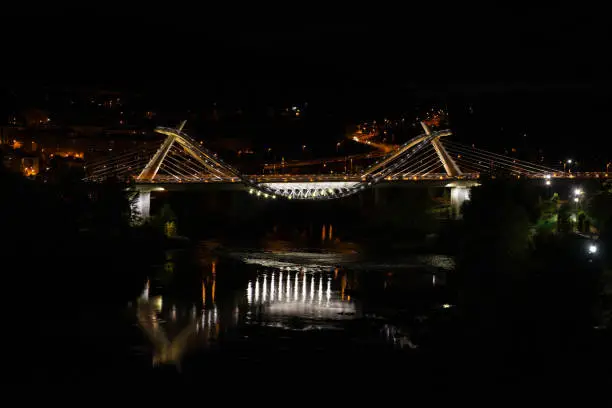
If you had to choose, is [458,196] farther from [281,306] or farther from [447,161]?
[281,306]

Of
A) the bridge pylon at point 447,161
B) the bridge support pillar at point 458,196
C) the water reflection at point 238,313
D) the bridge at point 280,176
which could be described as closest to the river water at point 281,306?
the water reflection at point 238,313

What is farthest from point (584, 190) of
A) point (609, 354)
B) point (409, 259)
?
point (609, 354)

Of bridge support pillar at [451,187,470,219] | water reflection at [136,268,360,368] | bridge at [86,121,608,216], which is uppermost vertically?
bridge at [86,121,608,216]

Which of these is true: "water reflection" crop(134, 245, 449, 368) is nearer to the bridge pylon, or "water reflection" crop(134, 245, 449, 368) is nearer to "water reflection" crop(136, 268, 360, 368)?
"water reflection" crop(136, 268, 360, 368)

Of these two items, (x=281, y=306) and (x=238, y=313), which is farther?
(x=281, y=306)

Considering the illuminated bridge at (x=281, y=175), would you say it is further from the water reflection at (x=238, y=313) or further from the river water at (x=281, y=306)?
the water reflection at (x=238, y=313)

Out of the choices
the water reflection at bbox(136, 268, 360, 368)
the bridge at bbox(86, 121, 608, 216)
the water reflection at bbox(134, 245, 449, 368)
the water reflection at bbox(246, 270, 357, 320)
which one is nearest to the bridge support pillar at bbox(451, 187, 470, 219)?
the bridge at bbox(86, 121, 608, 216)

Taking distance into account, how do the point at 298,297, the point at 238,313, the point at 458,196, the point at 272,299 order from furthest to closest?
the point at 458,196, the point at 298,297, the point at 272,299, the point at 238,313

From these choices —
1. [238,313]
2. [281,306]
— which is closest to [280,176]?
[281,306]
